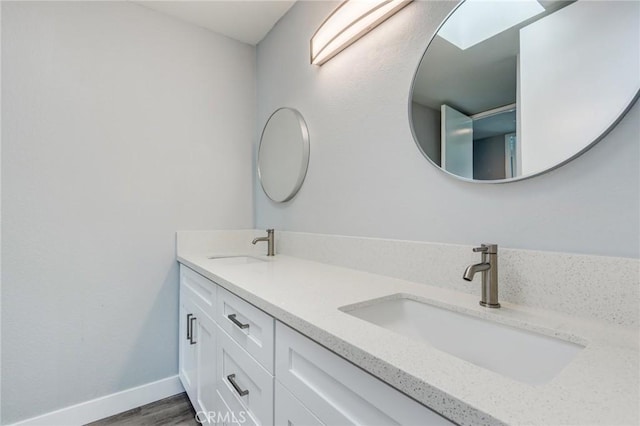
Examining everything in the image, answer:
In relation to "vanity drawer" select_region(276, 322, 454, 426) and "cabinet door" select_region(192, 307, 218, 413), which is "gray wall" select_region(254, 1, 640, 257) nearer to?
"vanity drawer" select_region(276, 322, 454, 426)

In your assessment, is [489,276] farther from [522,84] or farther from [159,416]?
[159,416]

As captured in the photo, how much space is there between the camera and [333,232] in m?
1.47

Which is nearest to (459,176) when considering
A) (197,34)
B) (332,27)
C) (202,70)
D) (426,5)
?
(426,5)

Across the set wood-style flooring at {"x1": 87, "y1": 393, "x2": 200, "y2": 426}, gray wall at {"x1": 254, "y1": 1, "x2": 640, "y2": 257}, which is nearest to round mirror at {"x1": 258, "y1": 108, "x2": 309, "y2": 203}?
gray wall at {"x1": 254, "y1": 1, "x2": 640, "y2": 257}

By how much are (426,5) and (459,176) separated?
2.09 feet

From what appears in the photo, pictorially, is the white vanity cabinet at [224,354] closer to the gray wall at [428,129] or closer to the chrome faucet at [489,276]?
the chrome faucet at [489,276]

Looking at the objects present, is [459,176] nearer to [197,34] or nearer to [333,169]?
[333,169]

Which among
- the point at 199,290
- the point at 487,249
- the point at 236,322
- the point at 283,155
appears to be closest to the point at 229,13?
the point at 283,155

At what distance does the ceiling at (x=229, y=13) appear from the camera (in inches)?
70.0

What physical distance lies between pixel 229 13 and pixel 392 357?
7.17 ft

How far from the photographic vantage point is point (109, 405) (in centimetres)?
162

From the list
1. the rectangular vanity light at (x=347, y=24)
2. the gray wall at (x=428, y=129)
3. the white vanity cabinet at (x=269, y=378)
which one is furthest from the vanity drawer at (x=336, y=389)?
the rectangular vanity light at (x=347, y=24)

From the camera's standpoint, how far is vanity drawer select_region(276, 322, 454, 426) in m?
0.46

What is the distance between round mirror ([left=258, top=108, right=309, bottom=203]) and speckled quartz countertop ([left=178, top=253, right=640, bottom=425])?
92cm
